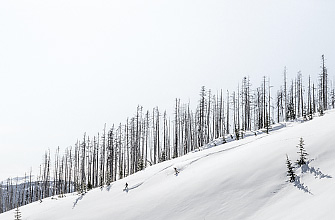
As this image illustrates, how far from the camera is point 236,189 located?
30.2 ft

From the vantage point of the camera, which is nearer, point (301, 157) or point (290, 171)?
point (290, 171)

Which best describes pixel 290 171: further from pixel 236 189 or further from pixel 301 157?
pixel 236 189

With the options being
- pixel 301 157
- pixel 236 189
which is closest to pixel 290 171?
pixel 301 157

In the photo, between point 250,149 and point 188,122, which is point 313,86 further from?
point 250,149

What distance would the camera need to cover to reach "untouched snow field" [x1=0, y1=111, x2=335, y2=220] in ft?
24.8

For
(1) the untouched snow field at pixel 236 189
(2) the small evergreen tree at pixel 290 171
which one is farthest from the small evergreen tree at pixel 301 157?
(2) the small evergreen tree at pixel 290 171

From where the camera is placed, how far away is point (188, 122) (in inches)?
2286

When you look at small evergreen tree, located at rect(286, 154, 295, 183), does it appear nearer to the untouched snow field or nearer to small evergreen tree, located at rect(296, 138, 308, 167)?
the untouched snow field

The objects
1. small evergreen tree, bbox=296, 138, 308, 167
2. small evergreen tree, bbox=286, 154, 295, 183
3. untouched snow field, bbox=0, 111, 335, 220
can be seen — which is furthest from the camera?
small evergreen tree, bbox=296, 138, 308, 167

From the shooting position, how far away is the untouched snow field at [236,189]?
757cm

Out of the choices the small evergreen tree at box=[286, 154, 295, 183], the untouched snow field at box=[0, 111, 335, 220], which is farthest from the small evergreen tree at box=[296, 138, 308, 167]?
the small evergreen tree at box=[286, 154, 295, 183]

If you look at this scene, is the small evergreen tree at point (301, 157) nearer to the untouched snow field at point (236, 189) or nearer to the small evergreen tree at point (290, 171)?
the untouched snow field at point (236, 189)

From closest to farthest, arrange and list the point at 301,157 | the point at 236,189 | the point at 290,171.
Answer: the point at 290,171 < the point at 301,157 < the point at 236,189

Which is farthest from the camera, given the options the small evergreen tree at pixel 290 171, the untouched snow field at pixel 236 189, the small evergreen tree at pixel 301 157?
the small evergreen tree at pixel 301 157
